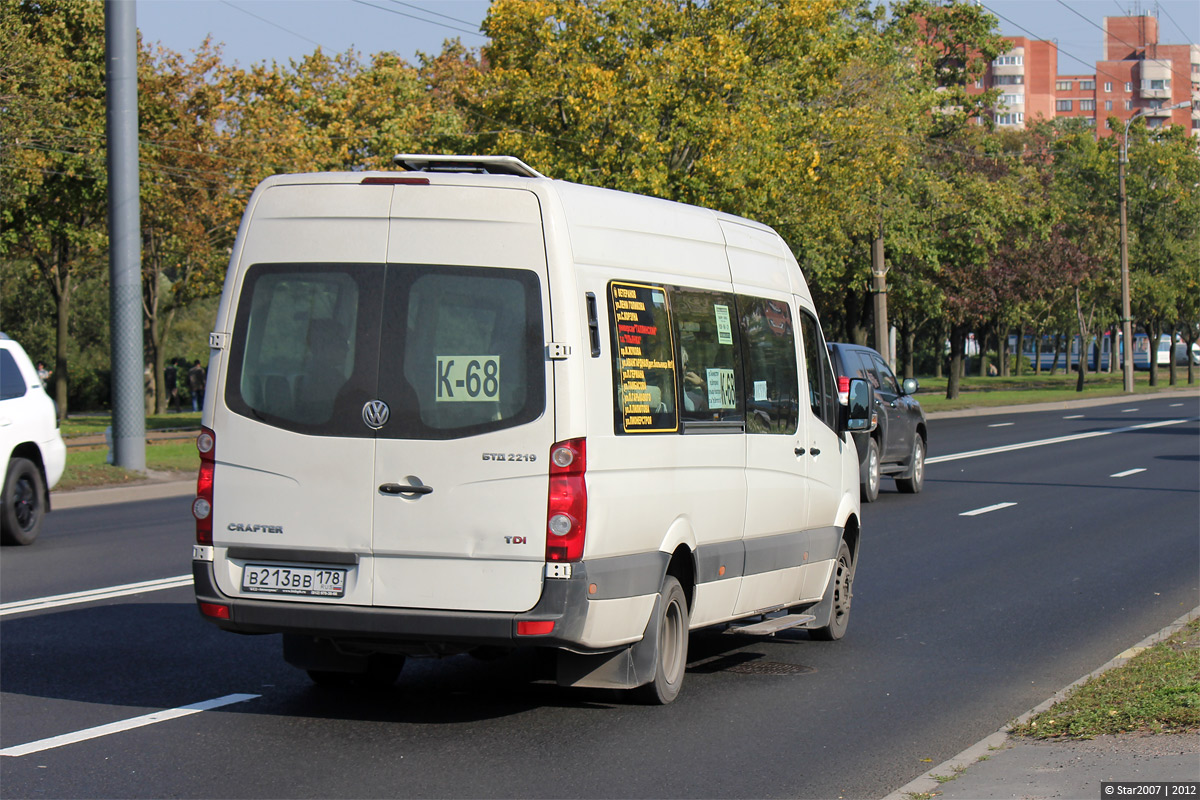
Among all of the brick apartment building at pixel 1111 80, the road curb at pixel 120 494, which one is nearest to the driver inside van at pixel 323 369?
the road curb at pixel 120 494

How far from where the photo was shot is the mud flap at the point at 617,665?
6746 mm

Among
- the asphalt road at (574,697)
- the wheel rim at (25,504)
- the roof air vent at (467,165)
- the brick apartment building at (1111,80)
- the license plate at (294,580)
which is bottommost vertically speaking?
the asphalt road at (574,697)

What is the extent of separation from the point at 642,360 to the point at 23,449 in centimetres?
921

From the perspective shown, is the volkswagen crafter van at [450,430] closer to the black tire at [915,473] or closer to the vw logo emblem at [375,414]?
the vw logo emblem at [375,414]

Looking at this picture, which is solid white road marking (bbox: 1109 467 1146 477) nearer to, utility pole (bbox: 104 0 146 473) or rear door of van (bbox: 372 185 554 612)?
utility pole (bbox: 104 0 146 473)

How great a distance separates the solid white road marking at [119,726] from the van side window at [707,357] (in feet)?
8.49

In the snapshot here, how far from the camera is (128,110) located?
22.4m

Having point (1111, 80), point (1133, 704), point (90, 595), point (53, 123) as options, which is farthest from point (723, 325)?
point (1111, 80)

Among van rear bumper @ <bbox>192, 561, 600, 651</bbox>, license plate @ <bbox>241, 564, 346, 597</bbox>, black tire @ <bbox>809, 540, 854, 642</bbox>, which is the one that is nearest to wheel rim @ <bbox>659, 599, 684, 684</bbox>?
van rear bumper @ <bbox>192, 561, 600, 651</bbox>

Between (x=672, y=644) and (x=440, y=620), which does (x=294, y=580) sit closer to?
(x=440, y=620)

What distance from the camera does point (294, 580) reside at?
646 cm

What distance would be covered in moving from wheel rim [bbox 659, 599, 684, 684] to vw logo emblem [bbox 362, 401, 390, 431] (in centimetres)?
166

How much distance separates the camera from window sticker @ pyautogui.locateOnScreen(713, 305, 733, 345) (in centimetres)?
759

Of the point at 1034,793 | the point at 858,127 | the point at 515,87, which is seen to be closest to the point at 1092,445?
the point at 858,127
